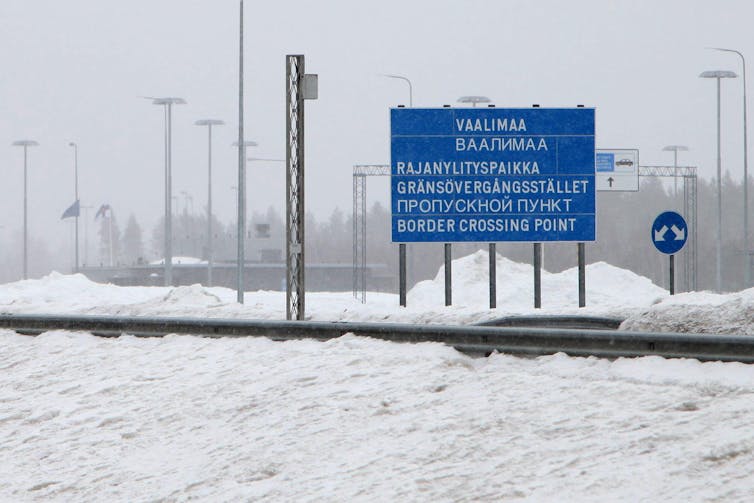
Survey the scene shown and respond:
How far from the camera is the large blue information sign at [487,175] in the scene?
2862 cm

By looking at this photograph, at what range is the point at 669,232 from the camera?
27422mm

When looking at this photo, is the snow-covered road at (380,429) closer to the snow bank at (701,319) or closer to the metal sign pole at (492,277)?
the snow bank at (701,319)

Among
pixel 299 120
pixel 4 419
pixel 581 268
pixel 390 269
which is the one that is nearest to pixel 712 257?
pixel 390 269

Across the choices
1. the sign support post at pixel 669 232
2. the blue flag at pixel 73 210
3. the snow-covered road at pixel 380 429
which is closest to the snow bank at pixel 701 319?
the snow-covered road at pixel 380 429

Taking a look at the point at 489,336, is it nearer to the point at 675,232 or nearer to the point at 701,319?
the point at 701,319

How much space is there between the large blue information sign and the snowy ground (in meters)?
15.3

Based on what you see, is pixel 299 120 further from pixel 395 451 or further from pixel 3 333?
pixel 395 451

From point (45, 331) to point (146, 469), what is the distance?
22.7 feet

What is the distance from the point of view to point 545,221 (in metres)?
28.9

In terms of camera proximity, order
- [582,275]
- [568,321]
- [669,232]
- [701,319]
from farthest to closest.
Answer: [582,275] < [669,232] < [568,321] < [701,319]

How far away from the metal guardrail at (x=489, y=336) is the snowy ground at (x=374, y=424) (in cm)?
16

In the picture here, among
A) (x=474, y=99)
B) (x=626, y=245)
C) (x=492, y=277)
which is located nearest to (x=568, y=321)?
(x=492, y=277)

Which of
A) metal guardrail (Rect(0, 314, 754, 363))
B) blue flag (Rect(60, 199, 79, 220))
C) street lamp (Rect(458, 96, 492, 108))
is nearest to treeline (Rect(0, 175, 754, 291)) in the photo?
blue flag (Rect(60, 199, 79, 220))

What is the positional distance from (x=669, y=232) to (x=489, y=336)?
17461 mm
